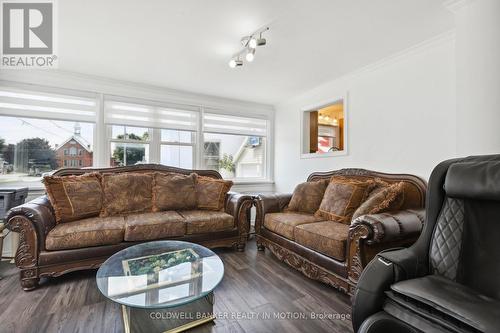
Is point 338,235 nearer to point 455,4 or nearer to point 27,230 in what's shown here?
point 455,4

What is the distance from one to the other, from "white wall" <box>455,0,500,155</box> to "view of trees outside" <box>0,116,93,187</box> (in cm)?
434

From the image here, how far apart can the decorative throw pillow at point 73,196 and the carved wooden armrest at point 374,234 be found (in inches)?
108

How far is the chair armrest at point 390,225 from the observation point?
177cm

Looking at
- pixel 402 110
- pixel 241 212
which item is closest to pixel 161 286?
pixel 241 212

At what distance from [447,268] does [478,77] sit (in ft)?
4.75

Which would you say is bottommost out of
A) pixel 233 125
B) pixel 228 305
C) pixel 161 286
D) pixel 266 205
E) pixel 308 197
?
pixel 228 305

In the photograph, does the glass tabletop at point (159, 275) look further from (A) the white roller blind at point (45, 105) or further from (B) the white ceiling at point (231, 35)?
(A) the white roller blind at point (45, 105)

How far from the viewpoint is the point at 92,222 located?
2.50 meters

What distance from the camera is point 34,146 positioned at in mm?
3217

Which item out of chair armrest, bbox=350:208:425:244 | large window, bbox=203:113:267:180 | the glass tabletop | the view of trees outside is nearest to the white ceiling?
the view of trees outside

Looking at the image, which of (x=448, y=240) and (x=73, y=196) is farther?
(x=73, y=196)

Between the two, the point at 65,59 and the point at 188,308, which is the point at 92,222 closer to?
the point at 188,308

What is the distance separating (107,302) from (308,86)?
143 inches

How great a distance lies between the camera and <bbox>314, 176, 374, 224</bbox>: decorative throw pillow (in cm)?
255
